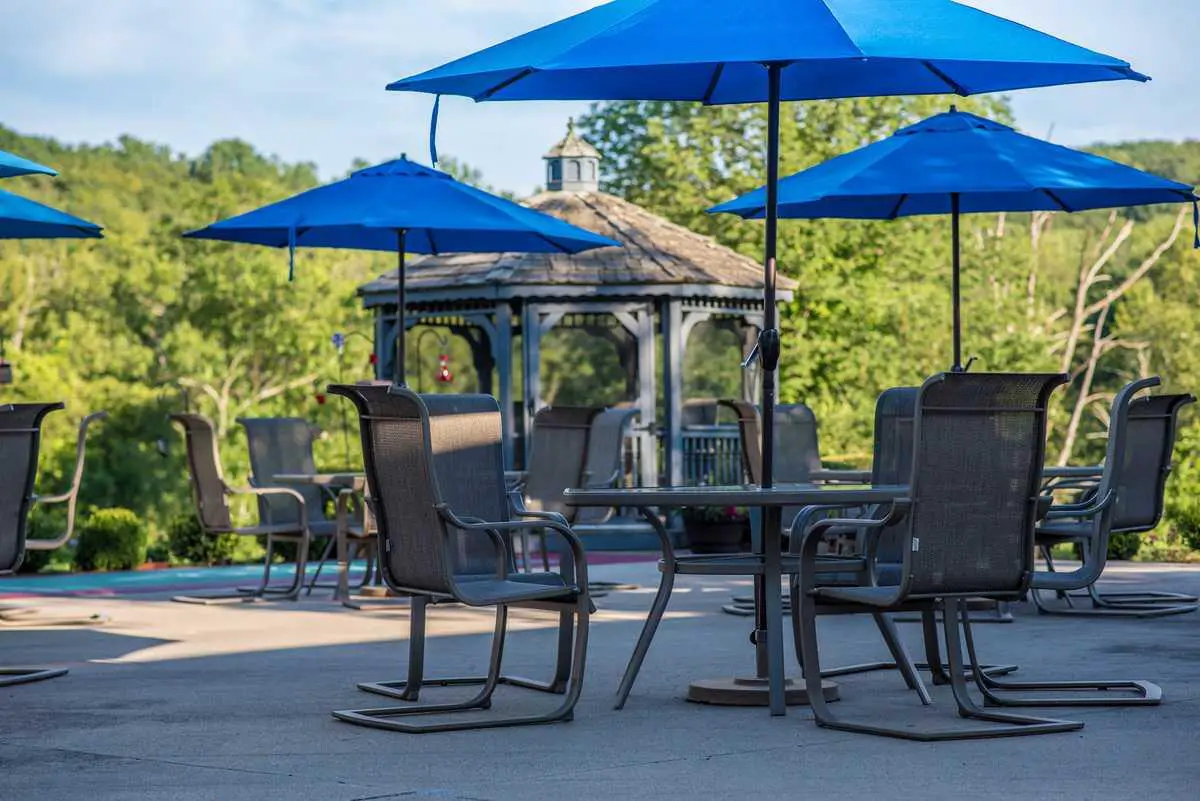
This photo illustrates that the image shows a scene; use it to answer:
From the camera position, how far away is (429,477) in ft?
19.0

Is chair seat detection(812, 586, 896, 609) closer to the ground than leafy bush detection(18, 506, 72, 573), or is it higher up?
higher up

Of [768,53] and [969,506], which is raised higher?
[768,53]

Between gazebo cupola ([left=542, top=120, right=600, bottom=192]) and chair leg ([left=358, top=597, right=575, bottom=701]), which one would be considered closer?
chair leg ([left=358, top=597, right=575, bottom=701])

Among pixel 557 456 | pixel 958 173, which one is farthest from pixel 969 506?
pixel 557 456

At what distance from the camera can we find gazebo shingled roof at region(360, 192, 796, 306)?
1689 cm

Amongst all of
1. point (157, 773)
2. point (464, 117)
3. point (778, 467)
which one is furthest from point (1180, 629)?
point (464, 117)

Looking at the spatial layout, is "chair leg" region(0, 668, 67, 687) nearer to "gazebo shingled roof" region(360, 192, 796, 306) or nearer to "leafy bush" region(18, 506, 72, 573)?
"leafy bush" region(18, 506, 72, 573)

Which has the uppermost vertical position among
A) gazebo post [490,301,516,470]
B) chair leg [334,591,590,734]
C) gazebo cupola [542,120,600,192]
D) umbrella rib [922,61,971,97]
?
gazebo cupola [542,120,600,192]

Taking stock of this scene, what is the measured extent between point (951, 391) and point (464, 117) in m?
46.2

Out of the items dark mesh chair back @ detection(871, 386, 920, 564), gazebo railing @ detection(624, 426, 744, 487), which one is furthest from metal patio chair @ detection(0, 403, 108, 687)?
gazebo railing @ detection(624, 426, 744, 487)

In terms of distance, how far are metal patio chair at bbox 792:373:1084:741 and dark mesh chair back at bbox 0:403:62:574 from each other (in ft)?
11.1

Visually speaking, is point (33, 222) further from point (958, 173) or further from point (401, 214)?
point (958, 173)

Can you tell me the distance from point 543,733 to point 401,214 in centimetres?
509

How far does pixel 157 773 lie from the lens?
4.80 metres
